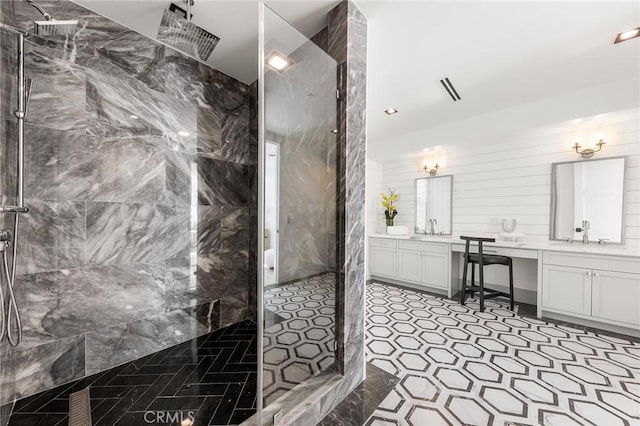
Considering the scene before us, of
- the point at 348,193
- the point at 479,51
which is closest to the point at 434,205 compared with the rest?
the point at 479,51

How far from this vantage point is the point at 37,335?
5.18ft

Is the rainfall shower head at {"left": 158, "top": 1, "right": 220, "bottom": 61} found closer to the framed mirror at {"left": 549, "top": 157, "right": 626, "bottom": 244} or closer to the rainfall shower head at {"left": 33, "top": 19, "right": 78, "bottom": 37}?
the rainfall shower head at {"left": 33, "top": 19, "right": 78, "bottom": 37}

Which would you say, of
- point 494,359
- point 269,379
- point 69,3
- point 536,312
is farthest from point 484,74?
point 69,3

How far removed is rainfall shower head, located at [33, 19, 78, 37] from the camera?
1.40 meters

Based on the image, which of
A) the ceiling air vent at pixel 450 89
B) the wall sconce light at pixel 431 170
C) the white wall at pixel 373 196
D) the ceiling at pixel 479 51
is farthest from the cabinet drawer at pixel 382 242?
the ceiling air vent at pixel 450 89

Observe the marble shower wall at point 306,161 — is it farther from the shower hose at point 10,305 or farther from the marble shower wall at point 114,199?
the shower hose at point 10,305

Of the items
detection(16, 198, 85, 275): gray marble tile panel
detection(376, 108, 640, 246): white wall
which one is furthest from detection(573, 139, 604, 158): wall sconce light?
detection(16, 198, 85, 275): gray marble tile panel

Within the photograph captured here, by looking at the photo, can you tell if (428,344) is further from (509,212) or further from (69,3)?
(69,3)

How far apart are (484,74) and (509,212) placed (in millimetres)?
2147

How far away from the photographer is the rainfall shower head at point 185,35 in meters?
1.74

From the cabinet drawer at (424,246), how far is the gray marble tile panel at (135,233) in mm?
3272

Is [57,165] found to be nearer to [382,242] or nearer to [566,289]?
[382,242]

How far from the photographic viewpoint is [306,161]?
1646mm

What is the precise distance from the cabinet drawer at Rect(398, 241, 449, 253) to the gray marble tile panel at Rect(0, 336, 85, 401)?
3.98m
